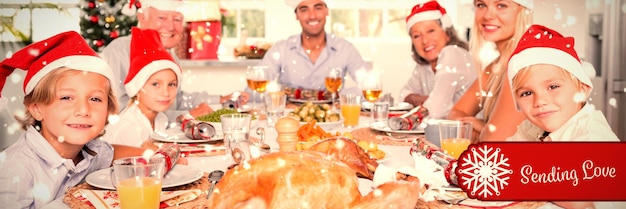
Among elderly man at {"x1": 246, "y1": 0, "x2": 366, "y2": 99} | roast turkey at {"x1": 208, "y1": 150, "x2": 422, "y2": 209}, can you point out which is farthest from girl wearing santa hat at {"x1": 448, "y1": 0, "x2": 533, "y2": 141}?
elderly man at {"x1": 246, "y1": 0, "x2": 366, "y2": 99}

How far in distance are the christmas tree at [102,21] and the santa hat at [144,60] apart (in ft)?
5.23

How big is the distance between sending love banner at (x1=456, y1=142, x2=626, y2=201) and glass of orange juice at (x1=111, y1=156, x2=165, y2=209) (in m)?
0.46

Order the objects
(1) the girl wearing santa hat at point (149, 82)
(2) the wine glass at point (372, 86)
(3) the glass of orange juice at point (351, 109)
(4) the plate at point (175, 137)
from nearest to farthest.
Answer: (4) the plate at point (175, 137) < (3) the glass of orange juice at point (351, 109) < (1) the girl wearing santa hat at point (149, 82) < (2) the wine glass at point (372, 86)

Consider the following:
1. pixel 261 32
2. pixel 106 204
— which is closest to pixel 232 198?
Result: pixel 106 204

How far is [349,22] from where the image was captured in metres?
4.83

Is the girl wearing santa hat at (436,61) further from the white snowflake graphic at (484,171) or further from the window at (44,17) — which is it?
the window at (44,17)

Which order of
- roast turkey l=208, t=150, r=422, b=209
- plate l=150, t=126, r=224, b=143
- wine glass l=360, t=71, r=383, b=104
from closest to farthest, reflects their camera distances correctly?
roast turkey l=208, t=150, r=422, b=209, plate l=150, t=126, r=224, b=143, wine glass l=360, t=71, r=383, b=104

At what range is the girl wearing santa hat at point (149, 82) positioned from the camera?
185 centimetres

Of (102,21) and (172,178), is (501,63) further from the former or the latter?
(102,21)

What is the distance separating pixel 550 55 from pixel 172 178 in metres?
0.76

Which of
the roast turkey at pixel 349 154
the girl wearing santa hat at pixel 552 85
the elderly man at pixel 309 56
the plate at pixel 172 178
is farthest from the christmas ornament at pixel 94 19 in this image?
the roast turkey at pixel 349 154

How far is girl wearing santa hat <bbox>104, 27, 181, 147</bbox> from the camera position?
1846 mm

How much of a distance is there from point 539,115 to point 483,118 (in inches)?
26.1

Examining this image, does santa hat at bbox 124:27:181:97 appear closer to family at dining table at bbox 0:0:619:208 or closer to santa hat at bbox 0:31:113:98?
family at dining table at bbox 0:0:619:208
